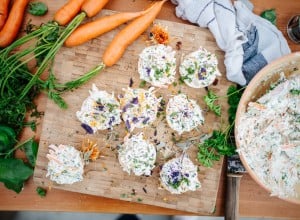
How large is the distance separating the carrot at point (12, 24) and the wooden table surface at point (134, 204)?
85mm

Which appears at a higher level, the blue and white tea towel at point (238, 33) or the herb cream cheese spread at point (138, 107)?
the blue and white tea towel at point (238, 33)

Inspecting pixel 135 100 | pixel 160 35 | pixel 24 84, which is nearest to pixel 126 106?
pixel 135 100

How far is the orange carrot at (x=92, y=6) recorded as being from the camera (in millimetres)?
1425

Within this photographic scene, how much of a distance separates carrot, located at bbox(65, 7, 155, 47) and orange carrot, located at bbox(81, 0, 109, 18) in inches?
1.4

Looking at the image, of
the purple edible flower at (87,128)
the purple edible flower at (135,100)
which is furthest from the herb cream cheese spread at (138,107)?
the purple edible flower at (87,128)

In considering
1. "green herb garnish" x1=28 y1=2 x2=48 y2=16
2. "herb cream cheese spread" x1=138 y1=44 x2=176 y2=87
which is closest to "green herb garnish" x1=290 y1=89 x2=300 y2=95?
"herb cream cheese spread" x1=138 y1=44 x2=176 y2=87

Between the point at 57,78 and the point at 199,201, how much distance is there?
682mm

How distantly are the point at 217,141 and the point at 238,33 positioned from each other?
1.30 feet

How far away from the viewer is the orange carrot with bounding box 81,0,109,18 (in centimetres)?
142

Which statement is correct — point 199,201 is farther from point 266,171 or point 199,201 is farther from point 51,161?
point 51,161

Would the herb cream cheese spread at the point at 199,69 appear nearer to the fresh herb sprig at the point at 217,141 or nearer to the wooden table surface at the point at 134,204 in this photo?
the fresh herb sprig at the point at 217,141

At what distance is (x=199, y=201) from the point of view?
1.44 meters

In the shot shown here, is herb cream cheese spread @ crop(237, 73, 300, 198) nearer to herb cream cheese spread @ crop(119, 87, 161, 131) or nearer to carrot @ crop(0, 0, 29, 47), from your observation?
herb cream cheese spread @ crop(119, 87, 161, 131)

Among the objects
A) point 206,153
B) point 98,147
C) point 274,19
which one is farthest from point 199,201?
point 274,19
